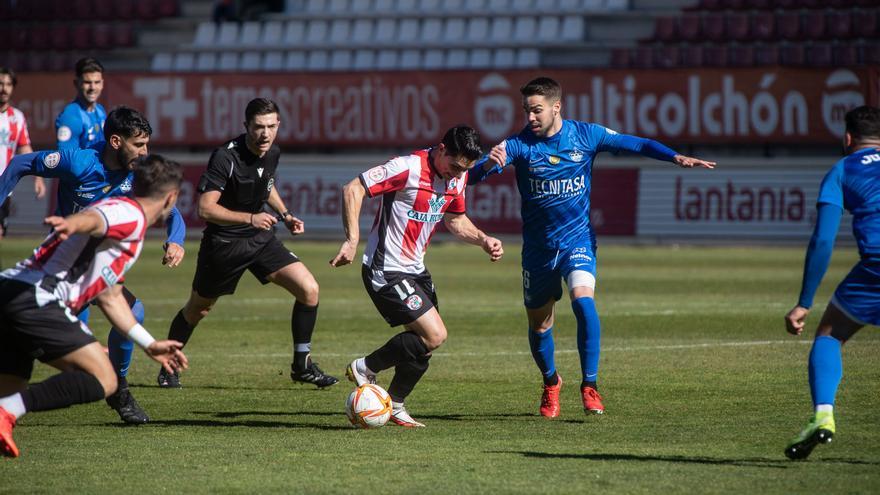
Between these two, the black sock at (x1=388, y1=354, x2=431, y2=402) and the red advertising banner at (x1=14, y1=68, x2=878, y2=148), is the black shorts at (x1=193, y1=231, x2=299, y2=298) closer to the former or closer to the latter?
the black sock at (x1=388, y1=354, x2=431, y2=402)

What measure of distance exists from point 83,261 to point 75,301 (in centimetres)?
22

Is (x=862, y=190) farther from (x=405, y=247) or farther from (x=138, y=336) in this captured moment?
(x=138, y=336)

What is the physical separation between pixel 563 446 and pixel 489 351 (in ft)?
16.2

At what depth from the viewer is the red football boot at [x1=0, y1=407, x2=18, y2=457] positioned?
643cm

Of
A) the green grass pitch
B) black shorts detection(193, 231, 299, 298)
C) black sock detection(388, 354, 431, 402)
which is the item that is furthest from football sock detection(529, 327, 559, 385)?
black shorts detection(193, 231, 299, 298)

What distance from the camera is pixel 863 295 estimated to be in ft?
22.3

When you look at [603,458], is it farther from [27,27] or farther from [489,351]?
[27,27]

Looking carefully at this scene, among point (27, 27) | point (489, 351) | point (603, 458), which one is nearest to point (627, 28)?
point (27, 27)

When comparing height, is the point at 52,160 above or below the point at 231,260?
above

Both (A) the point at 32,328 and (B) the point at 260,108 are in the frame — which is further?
(B) the point at 260,108

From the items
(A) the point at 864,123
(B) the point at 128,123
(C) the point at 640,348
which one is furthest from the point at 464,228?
(C) the point at 640,348

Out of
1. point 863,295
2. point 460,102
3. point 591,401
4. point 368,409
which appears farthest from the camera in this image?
point 460,102

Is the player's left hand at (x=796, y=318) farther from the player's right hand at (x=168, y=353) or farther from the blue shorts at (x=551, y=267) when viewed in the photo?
the player's right hand at (x=168, y=353)

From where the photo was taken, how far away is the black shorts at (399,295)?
27.6 ft
